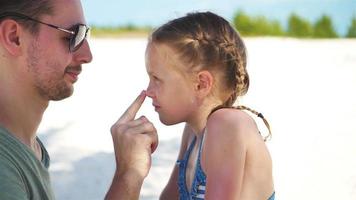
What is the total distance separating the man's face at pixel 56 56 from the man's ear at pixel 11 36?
0.16ft

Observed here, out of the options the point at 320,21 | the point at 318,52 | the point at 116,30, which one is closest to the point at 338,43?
the point at 318,52

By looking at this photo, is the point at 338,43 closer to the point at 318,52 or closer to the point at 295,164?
the point at 318,52

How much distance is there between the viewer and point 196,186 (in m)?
2.69

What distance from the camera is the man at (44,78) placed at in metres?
2.27

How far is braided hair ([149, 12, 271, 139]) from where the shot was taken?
262 centimetres

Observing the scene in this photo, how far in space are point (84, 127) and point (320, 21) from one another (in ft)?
37.6

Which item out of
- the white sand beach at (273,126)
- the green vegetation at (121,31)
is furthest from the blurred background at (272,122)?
the green vegetation at (121,31)

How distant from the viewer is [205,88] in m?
2.63

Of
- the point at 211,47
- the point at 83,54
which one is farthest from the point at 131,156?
the point at 211,47

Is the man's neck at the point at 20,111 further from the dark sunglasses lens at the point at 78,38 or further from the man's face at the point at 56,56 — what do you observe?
the dark sunglasses lens at the point at 78,38

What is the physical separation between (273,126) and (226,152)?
4.52 m

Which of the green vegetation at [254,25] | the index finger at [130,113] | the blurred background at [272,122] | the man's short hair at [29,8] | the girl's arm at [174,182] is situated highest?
the man's short hair at [29,8]

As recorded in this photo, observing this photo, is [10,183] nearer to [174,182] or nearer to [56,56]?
[56,56]

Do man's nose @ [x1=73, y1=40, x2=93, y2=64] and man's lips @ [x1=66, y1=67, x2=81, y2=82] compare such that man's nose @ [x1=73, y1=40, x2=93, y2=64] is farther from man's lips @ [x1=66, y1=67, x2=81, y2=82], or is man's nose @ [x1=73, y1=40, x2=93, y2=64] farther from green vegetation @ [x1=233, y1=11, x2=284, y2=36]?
green vegetation @ [x1=233, y1=11, x2=284, y2=36]
